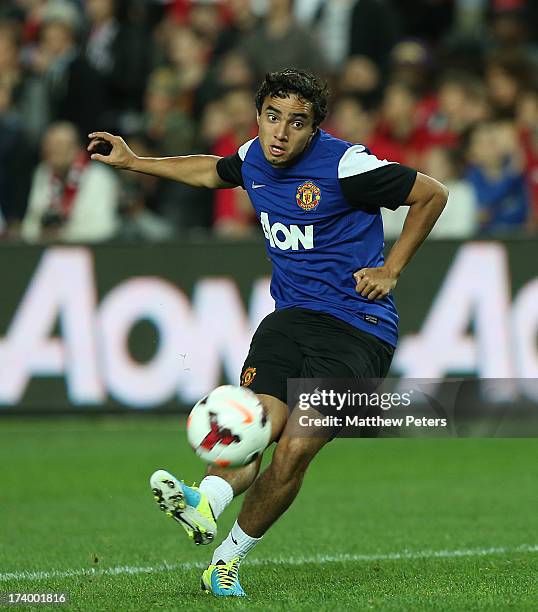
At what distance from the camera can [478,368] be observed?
41.4 ft

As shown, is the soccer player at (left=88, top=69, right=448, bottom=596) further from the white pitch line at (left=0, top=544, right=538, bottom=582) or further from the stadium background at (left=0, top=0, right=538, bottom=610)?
the white pitch line at (left=0, top=544, right=538, bottom=582)

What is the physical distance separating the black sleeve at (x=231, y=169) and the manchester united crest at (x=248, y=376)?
38.3 inches

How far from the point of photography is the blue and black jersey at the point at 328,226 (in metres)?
6.50

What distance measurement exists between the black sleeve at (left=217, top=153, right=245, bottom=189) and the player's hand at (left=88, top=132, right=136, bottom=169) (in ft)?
1.47

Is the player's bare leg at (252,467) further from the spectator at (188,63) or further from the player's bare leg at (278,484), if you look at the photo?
the spectator at (188,63)

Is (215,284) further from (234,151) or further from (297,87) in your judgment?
(297,87)

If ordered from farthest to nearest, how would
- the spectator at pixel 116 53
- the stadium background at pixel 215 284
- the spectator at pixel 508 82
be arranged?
1. the spectator at pixel 116 53
2. the spectator at pixel 508 82
3. the stadium background at pixel 215 284

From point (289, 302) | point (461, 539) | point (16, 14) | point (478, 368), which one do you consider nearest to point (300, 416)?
point (289, 302)

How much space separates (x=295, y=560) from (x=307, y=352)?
147 cm

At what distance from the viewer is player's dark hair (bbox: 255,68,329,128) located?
6.38 m

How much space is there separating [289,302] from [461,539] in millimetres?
2116

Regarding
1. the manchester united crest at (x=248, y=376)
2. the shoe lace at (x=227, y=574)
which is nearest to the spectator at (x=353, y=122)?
the manchester united crest at (x=248, y=376)

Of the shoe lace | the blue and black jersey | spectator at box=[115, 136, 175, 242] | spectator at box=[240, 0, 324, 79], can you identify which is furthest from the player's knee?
spectator at box=[240, 0, 324, 79]

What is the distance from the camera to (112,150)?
7.11 m
